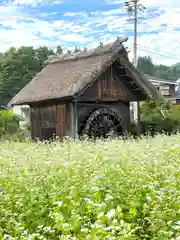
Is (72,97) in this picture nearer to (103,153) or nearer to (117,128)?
(117,128)

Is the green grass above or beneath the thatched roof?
beneath

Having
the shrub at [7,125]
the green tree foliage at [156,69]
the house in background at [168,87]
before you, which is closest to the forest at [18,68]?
the house in background at [168,87]

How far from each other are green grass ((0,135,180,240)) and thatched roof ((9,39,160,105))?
43.2 ft

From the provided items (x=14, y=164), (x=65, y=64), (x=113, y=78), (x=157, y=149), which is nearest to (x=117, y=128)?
(x=113, y=78)

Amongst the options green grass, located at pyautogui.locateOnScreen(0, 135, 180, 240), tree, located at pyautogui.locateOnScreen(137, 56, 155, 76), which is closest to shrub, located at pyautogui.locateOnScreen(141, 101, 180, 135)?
green grass, located at pyautogui.locateOnScreen(0, 135, 180, 240)

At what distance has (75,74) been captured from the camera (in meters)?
22.1

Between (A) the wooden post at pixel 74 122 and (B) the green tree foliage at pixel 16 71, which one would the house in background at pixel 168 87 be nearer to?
(B) the green tree foliage at pixel 16 71

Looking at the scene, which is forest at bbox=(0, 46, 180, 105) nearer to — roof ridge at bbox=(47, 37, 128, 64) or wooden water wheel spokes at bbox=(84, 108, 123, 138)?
roof ridge at bbox=(47, 37, 128, 64)

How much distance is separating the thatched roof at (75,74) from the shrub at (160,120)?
7.06 ft

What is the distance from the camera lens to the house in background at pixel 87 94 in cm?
→ 2133

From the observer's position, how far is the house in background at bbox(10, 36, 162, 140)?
840 inches

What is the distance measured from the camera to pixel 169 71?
11612 centimetres

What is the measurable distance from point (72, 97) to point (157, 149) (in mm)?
11659

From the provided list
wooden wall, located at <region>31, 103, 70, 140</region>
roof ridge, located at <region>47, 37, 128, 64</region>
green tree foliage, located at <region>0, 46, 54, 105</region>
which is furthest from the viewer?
green tree foliage, located at <region>0, 46, 54, 105</region>
